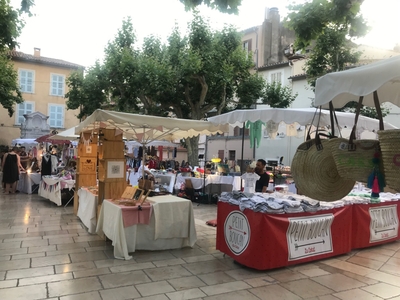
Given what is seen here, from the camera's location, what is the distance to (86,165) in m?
7.86

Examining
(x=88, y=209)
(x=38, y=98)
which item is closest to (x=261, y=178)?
(x=88, y=209)

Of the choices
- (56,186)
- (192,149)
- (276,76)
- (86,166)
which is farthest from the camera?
(276,76)

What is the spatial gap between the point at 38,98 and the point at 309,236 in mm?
27503

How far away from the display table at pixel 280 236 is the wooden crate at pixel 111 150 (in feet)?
7.44

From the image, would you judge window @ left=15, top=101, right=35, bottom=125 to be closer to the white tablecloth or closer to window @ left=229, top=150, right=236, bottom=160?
window @ left=229, top=150, right=236, bottom=160

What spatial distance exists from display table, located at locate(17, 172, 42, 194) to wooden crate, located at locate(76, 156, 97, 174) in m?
4.75

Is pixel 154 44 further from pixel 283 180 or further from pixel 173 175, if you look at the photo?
pixel 283 180

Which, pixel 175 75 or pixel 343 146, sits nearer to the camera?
pixel 343 146

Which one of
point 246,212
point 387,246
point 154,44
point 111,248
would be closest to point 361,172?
point 246,212

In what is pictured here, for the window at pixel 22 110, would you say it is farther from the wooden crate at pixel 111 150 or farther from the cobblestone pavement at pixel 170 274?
the wooden crate at pixel 111 150

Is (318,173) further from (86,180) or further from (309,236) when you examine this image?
(86,180)

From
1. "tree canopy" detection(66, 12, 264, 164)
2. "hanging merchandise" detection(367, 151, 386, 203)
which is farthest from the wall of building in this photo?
"hanging merchandise" detection(367, 151, 386, 203)

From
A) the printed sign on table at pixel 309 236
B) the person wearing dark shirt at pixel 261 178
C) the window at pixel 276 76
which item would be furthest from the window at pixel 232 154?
the printed sign on table at pixel 309 236

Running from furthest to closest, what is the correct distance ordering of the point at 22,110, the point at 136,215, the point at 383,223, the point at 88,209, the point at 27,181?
the point at 22,110
the point at 27,181
the point at 88,209
the point at 383,223
the point at 136,215
